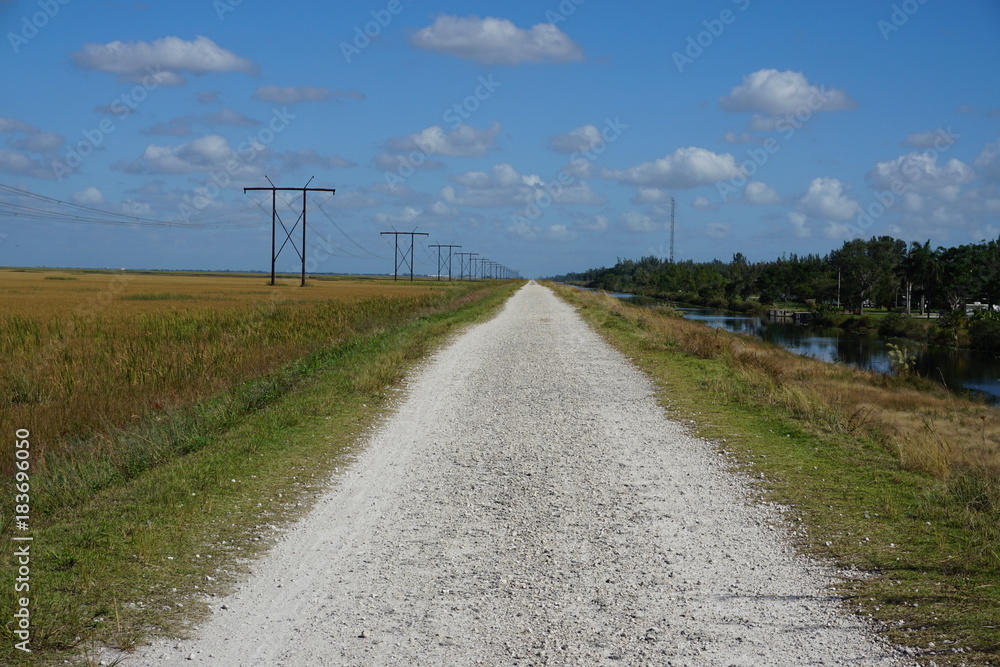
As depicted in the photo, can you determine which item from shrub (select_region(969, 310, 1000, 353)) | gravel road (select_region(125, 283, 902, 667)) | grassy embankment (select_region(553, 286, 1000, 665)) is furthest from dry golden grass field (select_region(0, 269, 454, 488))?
shrub (select_region(969, 310, 1000, 353))

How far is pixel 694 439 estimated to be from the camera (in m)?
9.43

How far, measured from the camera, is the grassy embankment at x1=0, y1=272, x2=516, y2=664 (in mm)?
4496

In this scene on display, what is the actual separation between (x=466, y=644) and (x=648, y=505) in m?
2.94

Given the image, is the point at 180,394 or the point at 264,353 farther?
the point at 264,353

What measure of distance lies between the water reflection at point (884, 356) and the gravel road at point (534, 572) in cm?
2506

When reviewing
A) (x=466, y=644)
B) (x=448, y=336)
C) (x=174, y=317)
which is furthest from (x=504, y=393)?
(x=174, y=317)

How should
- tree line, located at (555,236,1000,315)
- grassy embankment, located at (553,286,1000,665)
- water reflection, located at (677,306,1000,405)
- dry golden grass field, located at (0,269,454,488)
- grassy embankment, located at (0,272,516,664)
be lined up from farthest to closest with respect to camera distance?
tree line, located at (555,236,1000,315) < water reflection, located at (677,306,1000,405) < dry golden grass field, located at (0,269,454,488) < grassy embankment, located at (0,272,516,664) < grassy embankment, located at (553,286,1000,665)

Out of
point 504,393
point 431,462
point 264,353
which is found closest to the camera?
point 431,462

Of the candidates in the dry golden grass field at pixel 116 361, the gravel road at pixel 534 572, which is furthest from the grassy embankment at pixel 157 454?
the gravel road at pixel 534 572

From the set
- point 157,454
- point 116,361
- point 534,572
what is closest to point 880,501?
point 534,572

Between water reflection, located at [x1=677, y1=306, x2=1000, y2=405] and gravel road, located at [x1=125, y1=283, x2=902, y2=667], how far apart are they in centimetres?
2506

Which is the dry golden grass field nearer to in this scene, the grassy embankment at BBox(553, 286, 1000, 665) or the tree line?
the grassy embankment at BBox(553, 286, 1000, 665)

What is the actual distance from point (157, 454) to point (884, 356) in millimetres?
43660

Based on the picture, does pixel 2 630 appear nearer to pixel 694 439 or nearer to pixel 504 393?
pixel 694 439
